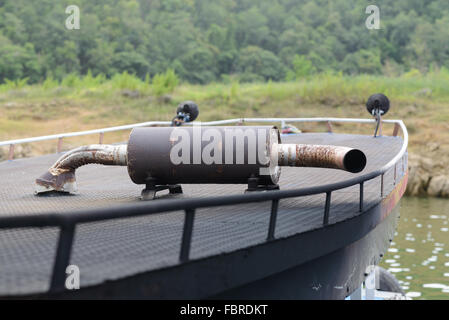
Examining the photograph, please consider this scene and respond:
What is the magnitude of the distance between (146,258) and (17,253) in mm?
1019

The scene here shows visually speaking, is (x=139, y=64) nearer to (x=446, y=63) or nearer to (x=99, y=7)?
(x=99, y=7)

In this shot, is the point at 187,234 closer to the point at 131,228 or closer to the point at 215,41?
the point at 131,228

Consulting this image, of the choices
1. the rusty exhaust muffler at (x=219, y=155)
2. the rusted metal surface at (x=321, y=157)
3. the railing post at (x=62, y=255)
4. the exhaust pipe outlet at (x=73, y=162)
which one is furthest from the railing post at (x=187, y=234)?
the exhaust pipe outlet at (x=73, y=162)

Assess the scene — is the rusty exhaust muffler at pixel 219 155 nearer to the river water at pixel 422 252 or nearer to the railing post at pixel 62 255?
the railing post at pixel 62 255

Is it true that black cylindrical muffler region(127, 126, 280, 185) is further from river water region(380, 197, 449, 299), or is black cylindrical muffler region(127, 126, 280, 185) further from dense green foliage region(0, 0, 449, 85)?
dense green foliage region(0, 0, 449, 85)

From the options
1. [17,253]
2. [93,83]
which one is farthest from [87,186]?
[93,83]

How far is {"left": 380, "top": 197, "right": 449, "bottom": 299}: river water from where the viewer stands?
72.0ft

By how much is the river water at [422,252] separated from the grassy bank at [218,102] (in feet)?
48.1

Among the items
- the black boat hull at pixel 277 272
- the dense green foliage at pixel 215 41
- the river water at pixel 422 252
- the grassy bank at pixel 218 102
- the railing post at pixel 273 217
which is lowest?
the river water at pixel 422 252

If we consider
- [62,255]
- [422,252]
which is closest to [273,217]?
[62,255]

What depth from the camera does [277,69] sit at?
269ft

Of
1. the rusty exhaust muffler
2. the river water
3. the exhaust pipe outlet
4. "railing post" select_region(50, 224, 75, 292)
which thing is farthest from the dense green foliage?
"railing post" select_region(50, 224, 75, 292)

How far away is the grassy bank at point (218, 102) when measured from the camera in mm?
48466

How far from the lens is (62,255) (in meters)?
4.12
